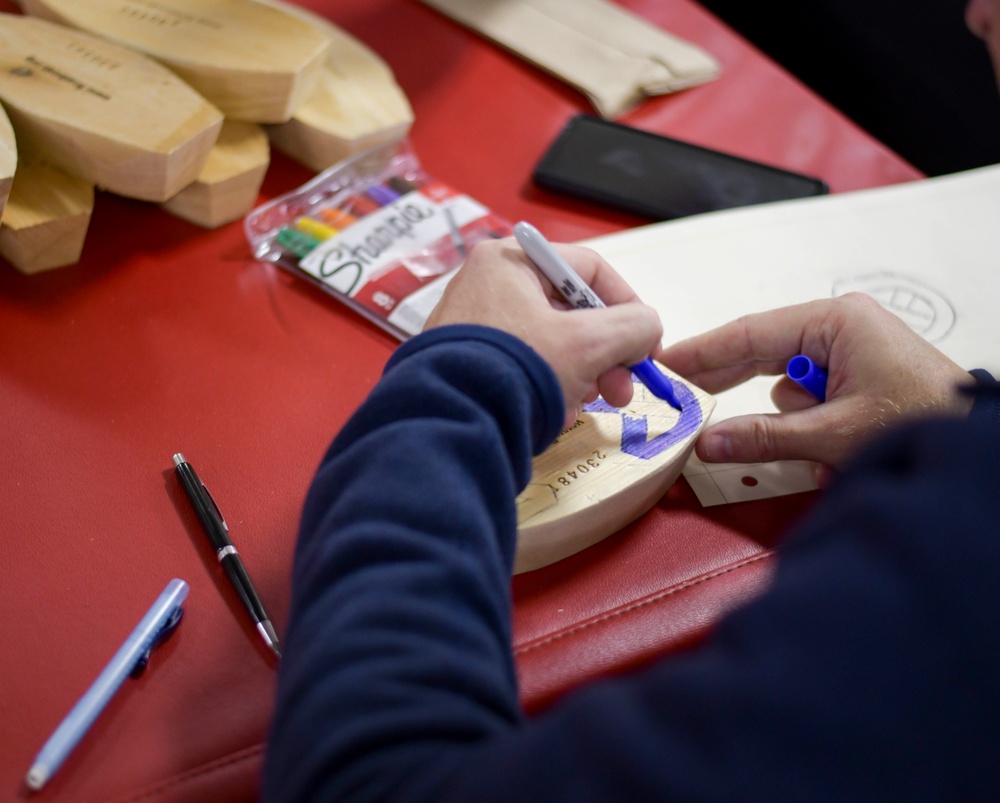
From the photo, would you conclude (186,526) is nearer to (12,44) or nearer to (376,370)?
(376,370)

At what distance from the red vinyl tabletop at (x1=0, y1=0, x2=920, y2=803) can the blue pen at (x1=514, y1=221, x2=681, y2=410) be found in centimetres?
11

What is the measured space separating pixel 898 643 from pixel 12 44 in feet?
2.47

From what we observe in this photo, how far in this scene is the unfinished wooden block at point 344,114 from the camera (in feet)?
2.48

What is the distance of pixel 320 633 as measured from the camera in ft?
1.21

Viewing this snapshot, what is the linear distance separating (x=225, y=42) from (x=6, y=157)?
0.73 feet

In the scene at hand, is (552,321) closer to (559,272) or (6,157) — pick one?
(559,272)

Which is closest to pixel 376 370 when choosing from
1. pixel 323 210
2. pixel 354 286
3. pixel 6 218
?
pixel 354 286

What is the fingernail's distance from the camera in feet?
1.97

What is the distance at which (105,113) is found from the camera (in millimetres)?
634

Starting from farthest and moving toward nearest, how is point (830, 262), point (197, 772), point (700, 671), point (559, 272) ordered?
point (830, 262)
point (559, 272)
point (197, 772)
point (700, 671)

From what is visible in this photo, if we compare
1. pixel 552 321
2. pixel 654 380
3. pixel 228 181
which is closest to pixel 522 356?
pixel 552 321

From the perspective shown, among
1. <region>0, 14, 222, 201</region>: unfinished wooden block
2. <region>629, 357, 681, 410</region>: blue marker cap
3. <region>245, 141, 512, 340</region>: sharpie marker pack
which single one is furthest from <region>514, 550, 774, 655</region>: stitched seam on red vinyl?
<region>0, 14, 222, 201</region>: unfinished wooden block

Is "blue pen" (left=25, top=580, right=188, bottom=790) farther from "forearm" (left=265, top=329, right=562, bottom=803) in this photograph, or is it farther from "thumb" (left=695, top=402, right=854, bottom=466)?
"thumb" (left=695, top=402, right=854, bottom=466)

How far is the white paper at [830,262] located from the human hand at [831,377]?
43 millimetres
